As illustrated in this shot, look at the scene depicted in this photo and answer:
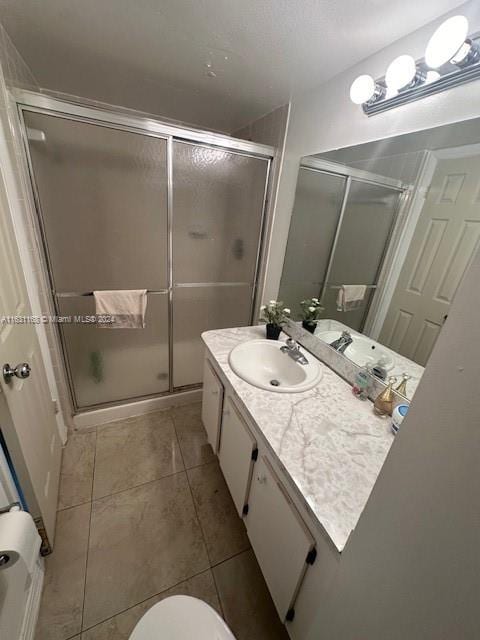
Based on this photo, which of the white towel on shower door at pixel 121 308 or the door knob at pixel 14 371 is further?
the white towel on shower door at pixel 121 308

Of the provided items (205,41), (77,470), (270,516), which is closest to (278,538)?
(270,516)

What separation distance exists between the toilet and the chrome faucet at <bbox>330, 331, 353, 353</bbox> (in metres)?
1.08

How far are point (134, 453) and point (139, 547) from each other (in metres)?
0.55

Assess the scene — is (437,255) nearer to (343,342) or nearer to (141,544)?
(343,342)

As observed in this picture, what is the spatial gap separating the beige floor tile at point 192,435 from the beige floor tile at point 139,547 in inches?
7.5

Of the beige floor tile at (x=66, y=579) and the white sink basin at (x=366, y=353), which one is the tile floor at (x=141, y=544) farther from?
the white sink basin at (x=366, y=353)

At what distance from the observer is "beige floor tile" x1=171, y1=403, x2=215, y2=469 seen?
5.49 feet

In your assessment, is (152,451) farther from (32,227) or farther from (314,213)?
(314,213)

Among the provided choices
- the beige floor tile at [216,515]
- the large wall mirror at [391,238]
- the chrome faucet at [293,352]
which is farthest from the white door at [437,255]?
the beige floor tile at [216,515]

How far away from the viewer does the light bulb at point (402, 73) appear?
2.79ft

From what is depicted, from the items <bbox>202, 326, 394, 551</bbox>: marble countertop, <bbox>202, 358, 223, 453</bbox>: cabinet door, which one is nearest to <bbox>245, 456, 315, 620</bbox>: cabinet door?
<bbox>202, 326, 394, 551</bbox>: marble countertop

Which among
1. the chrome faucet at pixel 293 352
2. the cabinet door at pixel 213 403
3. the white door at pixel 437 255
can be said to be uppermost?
the white door at pixel 437 255

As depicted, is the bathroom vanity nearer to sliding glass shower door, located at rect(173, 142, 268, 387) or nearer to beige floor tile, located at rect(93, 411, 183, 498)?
beige floor tile, located at rect(93, 411, 183, 498)

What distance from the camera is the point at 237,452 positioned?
1.14 meters
